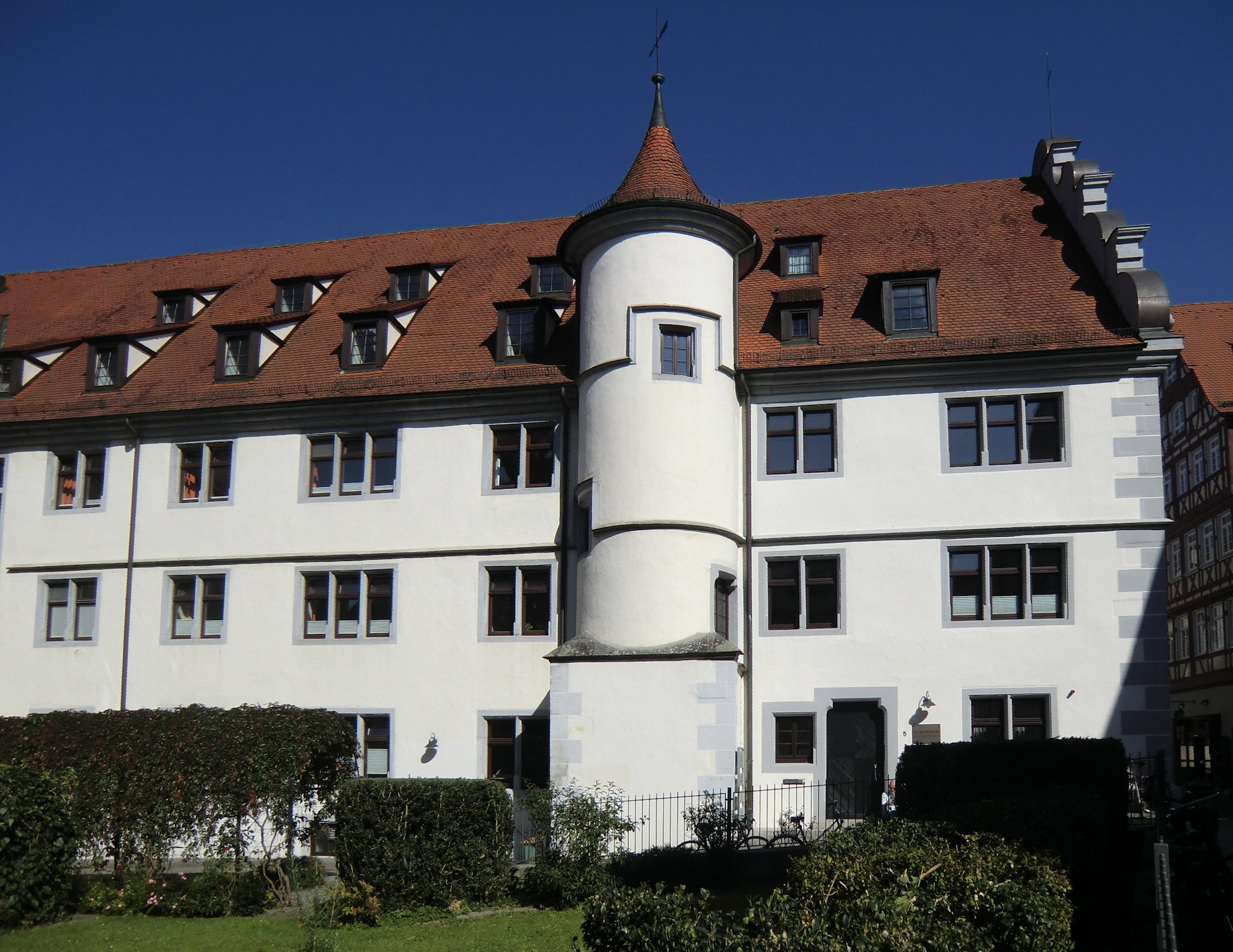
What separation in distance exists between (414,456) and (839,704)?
908 cm

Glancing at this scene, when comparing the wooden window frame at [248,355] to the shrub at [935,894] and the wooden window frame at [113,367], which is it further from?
the shrub at [935,894]

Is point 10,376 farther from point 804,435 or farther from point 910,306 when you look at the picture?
point 910,306

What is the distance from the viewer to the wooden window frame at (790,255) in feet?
85.7

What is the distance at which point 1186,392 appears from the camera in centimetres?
4622

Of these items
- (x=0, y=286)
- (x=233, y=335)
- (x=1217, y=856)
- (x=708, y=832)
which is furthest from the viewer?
(x=0, y=286)

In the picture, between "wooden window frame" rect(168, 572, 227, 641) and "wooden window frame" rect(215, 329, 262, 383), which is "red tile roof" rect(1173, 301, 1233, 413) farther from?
"wooden window frame" rect(168, 572, 227, 641)

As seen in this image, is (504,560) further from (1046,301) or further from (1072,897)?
(1072,897)

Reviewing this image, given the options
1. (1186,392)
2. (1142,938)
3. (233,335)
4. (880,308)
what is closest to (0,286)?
(233,335)

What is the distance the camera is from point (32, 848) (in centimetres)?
1582

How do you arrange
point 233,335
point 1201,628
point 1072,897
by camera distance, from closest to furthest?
point 1072,897, point 233,335, point 1201,628

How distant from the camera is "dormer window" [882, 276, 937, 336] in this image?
23375mm

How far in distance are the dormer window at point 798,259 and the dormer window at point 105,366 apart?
13994 mm

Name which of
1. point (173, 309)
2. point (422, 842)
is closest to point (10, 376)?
point (173, 309)

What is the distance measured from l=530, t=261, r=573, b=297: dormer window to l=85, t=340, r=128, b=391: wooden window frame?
8.81m
